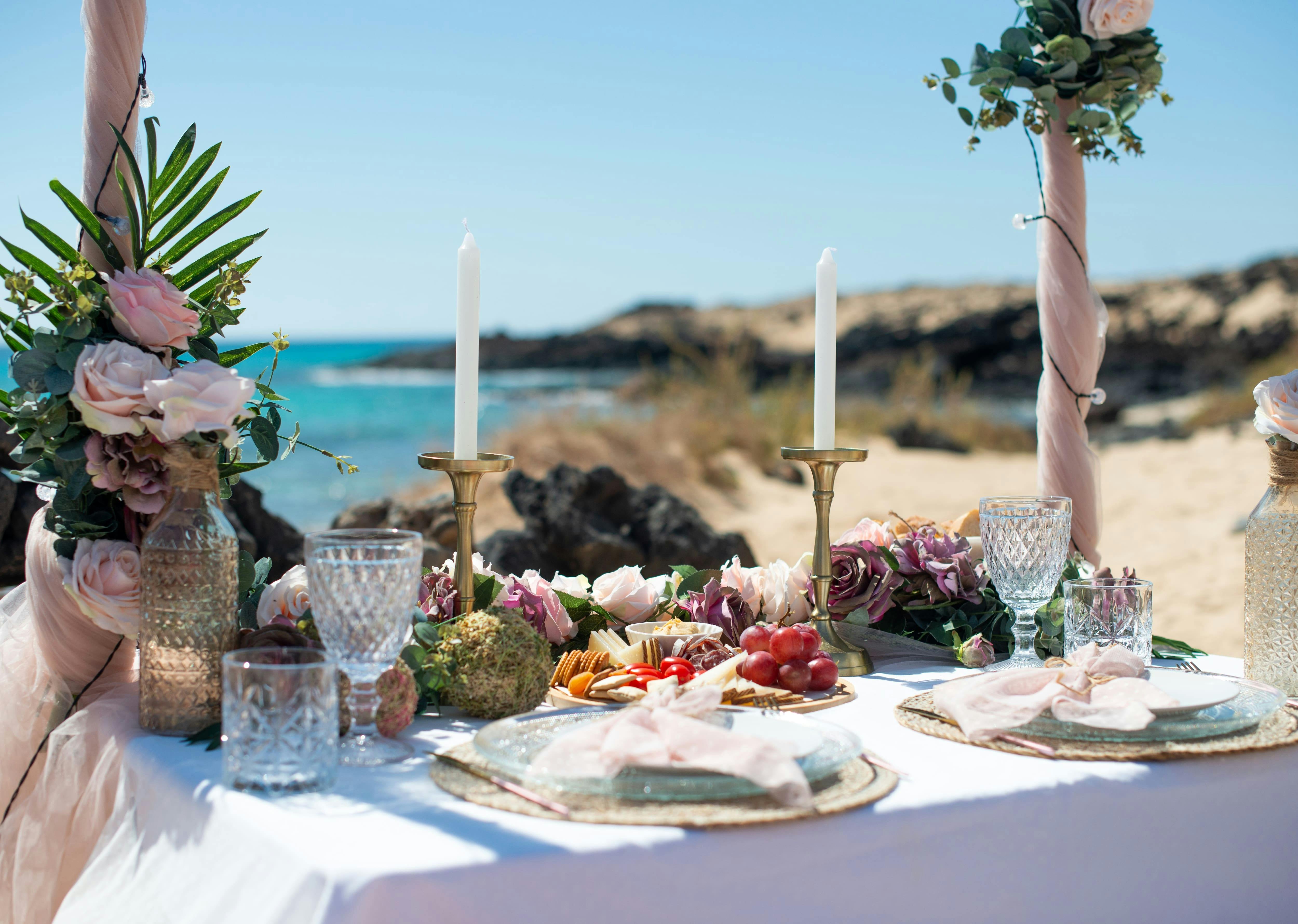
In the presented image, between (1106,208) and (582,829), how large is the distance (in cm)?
3425

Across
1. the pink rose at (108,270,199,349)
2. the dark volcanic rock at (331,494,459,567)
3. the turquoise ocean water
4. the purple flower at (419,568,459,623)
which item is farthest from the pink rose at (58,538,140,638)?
the turquoise ocean water

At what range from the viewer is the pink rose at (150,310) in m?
1.40

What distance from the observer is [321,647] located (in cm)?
140

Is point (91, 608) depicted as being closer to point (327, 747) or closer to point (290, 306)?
point (327, 747)

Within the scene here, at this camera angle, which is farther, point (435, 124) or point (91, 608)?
point (435, 124)

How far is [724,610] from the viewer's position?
174 centimetres

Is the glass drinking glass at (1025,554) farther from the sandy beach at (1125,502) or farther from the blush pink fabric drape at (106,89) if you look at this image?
the sandy beach at (1125,502)

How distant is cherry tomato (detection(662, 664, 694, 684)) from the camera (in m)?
1.50

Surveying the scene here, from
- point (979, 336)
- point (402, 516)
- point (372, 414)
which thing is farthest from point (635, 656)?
point (979, 336)

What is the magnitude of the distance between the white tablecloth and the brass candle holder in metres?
0.30

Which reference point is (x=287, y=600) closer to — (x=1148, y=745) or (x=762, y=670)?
(x=762, y=670)

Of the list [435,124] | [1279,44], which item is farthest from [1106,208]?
[435,124]

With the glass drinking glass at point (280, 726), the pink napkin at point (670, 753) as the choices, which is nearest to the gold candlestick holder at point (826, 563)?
the pink napkin at point (670, 753)

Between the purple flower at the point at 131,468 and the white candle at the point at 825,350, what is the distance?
0.98m
